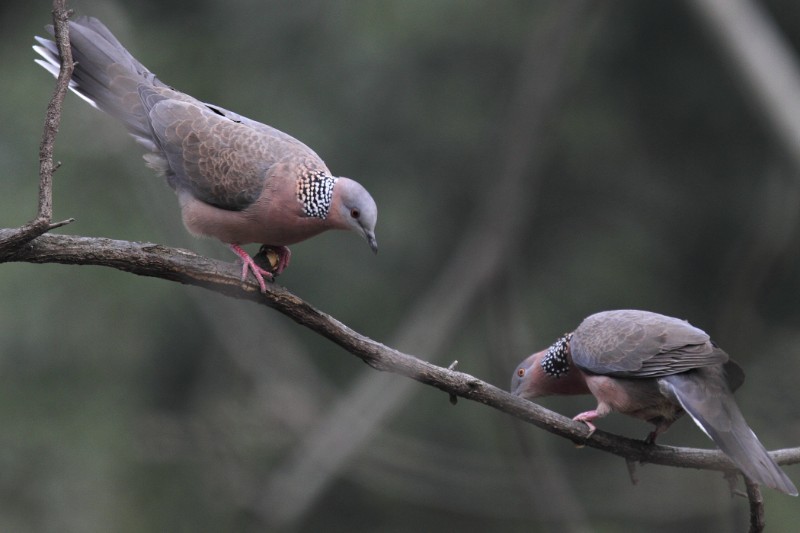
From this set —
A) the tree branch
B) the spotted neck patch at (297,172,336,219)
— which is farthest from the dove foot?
the tree branch

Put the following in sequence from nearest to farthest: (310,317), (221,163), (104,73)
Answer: (310,317)
(221,163)
(104,73)

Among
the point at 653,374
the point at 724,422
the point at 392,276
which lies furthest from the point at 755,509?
the point at 392,276

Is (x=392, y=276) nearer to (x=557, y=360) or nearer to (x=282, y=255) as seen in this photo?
(x=557, y=360)

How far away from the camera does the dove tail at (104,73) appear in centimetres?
424

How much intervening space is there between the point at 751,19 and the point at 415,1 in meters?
5.07

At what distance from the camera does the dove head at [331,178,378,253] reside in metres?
3.89

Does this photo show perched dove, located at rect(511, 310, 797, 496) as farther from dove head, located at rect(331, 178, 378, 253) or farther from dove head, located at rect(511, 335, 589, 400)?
dove head, located at rect(331, 178, 378, 253)

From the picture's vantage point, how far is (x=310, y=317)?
3365 millimetres

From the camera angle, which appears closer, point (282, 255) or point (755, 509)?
point (755, 509)

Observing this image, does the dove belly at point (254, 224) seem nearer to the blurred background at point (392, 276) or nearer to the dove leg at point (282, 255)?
the dove leg at point (282, 255)

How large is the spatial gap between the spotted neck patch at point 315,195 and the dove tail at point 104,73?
801 millimetres

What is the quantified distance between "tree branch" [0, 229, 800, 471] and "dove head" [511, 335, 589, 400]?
0.82 m

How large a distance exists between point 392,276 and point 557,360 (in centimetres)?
577

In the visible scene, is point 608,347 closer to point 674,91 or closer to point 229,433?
point 229,433
